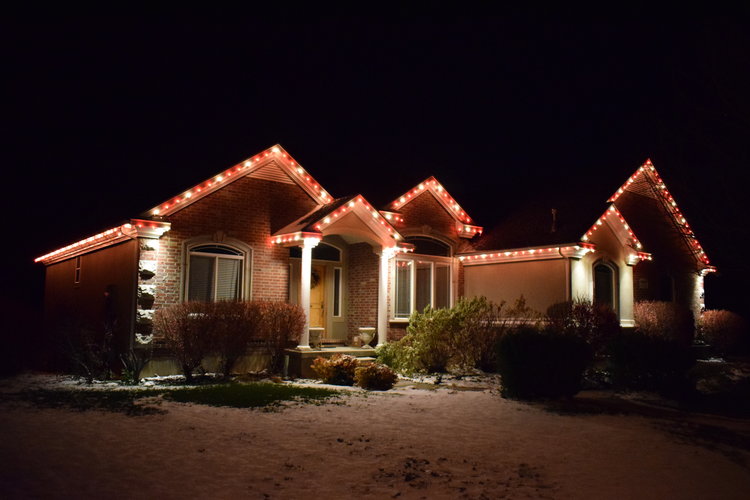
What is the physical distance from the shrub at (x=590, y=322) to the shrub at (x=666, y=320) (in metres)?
4.23

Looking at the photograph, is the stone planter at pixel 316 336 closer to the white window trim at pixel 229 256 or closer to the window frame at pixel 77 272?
the white window trim at pixel 229 256

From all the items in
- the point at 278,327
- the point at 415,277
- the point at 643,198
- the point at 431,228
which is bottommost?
the point at 278,327

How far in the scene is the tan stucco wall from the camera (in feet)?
57.0

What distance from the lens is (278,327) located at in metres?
13.7

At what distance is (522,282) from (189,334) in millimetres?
10029

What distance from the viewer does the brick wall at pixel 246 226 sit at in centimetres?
1359

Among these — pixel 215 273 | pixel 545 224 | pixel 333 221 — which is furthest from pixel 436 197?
pixel 215 273

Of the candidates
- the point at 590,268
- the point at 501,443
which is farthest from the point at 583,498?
the point at 590,268

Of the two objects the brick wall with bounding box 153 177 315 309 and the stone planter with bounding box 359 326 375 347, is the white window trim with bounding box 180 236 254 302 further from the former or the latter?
the stone planter with bounding box 359 326 375 347

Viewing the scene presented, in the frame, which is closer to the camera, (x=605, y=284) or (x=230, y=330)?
(x=230, y=330)

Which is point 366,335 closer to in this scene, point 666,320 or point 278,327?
point 278,327

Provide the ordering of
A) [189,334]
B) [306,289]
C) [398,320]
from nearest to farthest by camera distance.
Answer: [189,334], [306,289], [398,320]

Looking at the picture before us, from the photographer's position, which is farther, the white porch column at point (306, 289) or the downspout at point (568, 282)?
the downspout at point (568, 282)

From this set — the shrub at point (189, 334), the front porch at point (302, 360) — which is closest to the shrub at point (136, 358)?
the shrub at point (189, 334)
